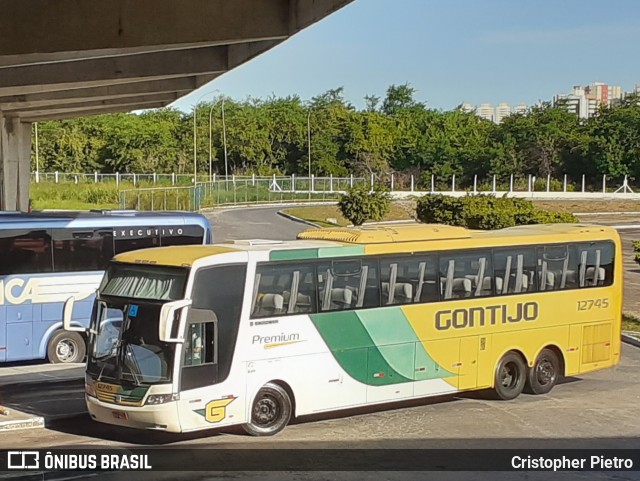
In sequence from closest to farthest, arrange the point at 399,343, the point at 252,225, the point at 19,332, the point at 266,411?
1. the point at 266,411
2. the point at 399,343
3. the point at 19,332
4. the point at 252,225

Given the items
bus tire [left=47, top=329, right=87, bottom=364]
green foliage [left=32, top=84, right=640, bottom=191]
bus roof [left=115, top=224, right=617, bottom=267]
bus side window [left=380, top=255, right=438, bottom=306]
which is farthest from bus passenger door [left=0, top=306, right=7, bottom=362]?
green foliage [left=32, top=84, right=640, bottom=191]

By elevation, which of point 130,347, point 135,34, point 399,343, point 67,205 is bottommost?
point 67,205

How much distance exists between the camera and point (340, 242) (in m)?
14.9

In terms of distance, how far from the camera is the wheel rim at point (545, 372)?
16391 mm

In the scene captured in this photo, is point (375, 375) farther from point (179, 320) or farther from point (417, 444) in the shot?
point (179, 320)

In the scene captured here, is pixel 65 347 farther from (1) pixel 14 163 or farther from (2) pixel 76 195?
(2) pixel 76 195

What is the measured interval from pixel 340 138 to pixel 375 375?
281ft

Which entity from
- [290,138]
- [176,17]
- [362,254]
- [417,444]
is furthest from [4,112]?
[290,138]

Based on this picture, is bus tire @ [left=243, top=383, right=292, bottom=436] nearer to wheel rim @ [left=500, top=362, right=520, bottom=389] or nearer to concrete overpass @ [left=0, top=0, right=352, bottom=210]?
wheel rim @ [left=500, top=362, right=520, bottom=389]

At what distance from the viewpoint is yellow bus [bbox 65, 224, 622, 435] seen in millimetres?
12344

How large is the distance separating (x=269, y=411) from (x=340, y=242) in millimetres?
3137

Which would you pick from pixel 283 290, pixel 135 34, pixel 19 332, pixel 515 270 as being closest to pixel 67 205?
pixel 19 332

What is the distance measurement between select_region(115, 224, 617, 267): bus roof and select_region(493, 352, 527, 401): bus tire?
82.2 inches

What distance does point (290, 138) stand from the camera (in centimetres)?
9975
